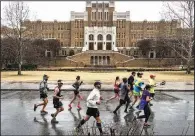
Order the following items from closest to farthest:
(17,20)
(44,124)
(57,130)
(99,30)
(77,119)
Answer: (57,130) → (44,124) → (77,119) → (17,20) → (99,30)

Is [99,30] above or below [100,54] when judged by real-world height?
above

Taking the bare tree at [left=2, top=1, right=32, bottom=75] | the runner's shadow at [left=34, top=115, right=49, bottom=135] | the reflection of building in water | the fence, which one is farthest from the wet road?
the reflection of building in water

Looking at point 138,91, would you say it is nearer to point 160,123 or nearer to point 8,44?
point 160,123

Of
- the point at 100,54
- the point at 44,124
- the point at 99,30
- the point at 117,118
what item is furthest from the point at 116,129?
the point at 99,30

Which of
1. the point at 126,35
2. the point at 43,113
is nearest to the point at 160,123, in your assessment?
the point at 43,113

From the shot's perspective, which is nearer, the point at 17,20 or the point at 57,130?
the point at 57,130

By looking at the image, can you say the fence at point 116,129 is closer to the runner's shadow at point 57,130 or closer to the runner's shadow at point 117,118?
the runner's shadow at point 57,130

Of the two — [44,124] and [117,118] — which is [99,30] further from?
[44,124]

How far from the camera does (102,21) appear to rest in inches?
4205

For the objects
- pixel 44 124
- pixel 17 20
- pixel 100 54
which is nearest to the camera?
pixel 44 124

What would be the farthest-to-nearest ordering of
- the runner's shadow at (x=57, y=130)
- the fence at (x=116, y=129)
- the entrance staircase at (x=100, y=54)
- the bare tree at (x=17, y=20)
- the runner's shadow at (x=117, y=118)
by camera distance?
the entrance staircase at (x=100, y=54) → the bare tree at (x=17, y=20) → the runner's shadow at (x=117, y=118) → the runner's shadow at (x=57, y=130) → the fence at (x=116, y=129)

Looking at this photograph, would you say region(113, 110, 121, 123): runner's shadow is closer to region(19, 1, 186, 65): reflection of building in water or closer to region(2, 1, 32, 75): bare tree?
region(2, 1, 32, 75): bare tree

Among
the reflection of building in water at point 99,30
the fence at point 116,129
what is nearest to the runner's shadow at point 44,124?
the fence at point 116,129

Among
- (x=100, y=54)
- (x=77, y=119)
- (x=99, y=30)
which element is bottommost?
(x=77, y=119)
